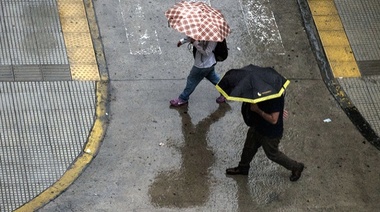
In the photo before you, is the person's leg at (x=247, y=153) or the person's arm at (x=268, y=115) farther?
the person's leg at (x=247, y=153)

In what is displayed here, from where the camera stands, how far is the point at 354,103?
11.2 meters

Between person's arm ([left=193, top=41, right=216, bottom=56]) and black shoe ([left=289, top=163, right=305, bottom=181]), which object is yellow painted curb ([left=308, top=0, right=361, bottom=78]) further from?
person's arm ([left=193, top=41, right=216, bottom=56])

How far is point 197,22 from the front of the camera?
31.8 feet

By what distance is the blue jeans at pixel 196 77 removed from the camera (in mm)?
10414

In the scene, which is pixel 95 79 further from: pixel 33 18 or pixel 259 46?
pixel 259 46

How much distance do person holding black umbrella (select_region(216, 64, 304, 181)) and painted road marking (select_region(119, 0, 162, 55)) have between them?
2.62 metres

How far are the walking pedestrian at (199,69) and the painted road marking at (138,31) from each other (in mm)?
1059

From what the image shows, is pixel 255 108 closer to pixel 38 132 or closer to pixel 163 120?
pixel 163 120

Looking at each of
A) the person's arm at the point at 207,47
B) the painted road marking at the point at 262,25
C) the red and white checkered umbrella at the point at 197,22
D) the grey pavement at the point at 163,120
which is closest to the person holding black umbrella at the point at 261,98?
the red and white checkered umbrella at the point at 197,22

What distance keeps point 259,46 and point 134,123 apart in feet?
7.74

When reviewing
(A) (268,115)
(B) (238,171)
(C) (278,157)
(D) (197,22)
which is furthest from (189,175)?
(D) (197,22)

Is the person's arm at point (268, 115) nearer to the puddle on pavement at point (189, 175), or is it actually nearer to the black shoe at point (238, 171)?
the black shoe at point (238, 171)

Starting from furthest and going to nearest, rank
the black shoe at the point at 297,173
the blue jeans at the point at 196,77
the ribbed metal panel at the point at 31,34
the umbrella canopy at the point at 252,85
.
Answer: the ribbed metal panel at the point at 31,34
the blue jeans at the point at 196,77
the black shoe at the point at 297,173
the umbrella canopy at the point at 252,85

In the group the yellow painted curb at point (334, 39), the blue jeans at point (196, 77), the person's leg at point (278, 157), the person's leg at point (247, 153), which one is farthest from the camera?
the yellow painted curb at point (334, 39)
